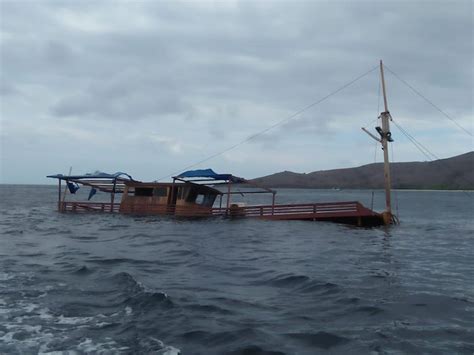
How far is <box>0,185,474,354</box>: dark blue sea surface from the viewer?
7.20 metres

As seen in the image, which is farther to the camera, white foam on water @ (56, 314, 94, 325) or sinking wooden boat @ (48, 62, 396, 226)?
sinking wooden boat @ (48, 62, 396, 226)

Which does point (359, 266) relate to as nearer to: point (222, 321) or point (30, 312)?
point (222, 321)

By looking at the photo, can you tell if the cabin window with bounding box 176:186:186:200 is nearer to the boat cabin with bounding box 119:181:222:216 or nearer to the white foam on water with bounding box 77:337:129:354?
the boat cabin with bounding box 119:181:222:216

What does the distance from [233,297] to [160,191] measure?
2332cm

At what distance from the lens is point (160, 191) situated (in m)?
32.3

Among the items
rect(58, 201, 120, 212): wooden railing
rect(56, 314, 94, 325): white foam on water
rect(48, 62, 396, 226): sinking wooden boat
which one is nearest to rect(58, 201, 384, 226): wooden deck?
rect(48, 62, 396, 226): sinking wooden boat

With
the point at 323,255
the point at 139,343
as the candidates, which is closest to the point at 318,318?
the point at 139,343

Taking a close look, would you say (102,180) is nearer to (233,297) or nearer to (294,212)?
(294,212)

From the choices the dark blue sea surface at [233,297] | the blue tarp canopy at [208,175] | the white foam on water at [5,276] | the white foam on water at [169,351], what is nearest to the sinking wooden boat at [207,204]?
the blue tarp canopy at [208,175]

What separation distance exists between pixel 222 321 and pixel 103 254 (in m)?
→ 8.54

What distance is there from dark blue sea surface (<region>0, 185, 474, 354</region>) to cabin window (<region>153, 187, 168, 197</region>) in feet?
43.6

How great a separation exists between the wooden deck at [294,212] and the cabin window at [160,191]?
0.92 metres

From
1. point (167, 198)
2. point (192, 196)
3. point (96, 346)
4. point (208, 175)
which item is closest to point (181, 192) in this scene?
point (192, 196)

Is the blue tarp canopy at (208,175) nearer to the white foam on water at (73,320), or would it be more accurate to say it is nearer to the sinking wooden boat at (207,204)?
the sinking wooden boat at (207,204)
